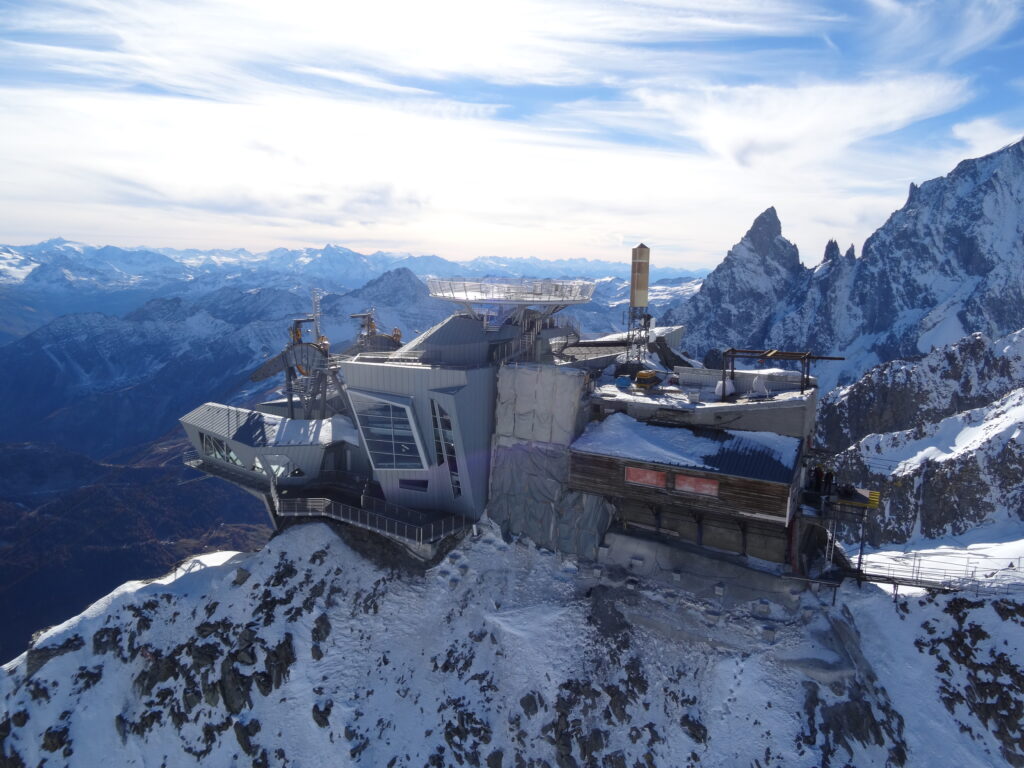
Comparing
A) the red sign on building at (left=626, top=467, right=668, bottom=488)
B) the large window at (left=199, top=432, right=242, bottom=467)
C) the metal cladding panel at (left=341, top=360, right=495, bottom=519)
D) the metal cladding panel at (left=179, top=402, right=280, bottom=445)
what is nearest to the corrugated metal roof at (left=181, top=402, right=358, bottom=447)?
the metal cladding panel at (left=179, top=402, right=280, bottom=445)

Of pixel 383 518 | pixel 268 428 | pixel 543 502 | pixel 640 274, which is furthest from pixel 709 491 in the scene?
pixel 268 428

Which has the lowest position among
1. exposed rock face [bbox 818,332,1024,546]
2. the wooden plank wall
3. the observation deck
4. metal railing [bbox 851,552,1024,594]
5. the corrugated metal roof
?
exposed rock face [bbox 818,332,1024,546]

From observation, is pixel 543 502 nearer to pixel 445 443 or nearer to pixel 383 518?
pixel 445 443

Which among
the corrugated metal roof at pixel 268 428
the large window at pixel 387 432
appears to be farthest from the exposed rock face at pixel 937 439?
the corrugated metal roof at pixel 268 428

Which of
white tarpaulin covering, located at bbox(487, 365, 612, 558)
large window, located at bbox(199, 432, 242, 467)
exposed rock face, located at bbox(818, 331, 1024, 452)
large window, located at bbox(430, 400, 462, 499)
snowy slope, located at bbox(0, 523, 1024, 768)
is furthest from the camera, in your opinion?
exposed rock face, located at bbox(818, 331, 1024, 452)

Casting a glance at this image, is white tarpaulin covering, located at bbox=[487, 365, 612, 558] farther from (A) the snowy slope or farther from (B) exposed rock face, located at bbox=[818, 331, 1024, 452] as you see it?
(B) exposed rock face, located at bbox=[818, 331, 1024, 452]

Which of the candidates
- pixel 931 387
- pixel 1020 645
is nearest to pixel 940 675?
pixel 1020 645
